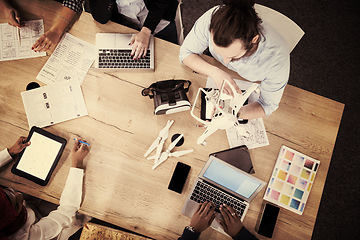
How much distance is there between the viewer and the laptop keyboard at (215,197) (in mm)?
1089

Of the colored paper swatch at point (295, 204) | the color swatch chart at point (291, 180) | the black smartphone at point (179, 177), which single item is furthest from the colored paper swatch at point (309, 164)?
the black smartphone at point (179, 177)

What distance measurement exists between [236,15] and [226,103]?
1.09 feet

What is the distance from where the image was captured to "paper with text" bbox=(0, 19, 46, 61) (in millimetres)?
1152

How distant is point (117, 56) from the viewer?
114 centimetres

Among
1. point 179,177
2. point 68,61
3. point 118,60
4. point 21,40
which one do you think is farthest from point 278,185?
point 21,40

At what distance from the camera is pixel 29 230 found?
1014 millimetres

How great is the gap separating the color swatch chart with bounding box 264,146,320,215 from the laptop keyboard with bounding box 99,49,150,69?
98 centimetres

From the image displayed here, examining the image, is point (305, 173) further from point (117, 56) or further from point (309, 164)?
point (117, 56)

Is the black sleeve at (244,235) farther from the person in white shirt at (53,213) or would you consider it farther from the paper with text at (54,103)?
the paper with text at (54,103)

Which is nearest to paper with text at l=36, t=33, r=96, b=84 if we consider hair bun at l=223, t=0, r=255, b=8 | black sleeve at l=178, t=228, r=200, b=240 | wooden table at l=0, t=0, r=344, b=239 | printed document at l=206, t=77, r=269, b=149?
wooden table at l=0, t=0, r=344, b=239

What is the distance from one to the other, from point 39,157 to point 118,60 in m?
0.69

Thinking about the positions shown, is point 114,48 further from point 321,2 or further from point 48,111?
point 321,2

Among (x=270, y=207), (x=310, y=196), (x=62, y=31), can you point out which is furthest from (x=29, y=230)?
(x=310, y=196)

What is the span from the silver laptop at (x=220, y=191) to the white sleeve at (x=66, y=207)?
58cm
